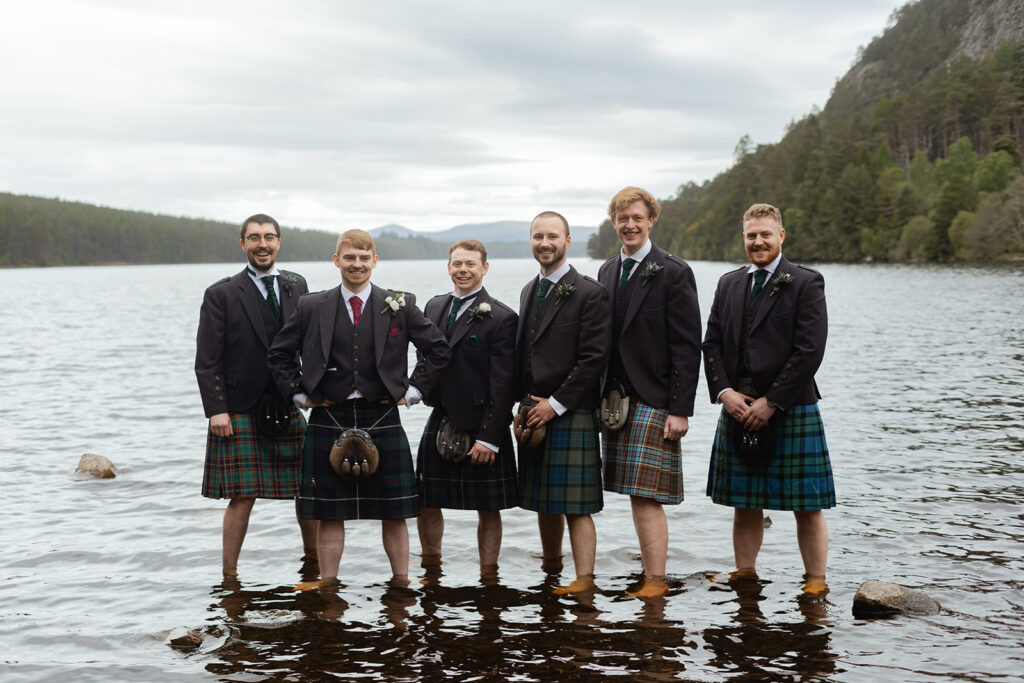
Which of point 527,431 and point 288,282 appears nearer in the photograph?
point 527,431

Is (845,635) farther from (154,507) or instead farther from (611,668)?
(154,507)

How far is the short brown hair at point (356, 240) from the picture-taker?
246 inches

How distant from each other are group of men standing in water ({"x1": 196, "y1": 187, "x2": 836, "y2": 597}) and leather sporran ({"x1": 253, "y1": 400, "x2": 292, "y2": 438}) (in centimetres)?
1

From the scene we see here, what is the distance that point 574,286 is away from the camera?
6.23 meters

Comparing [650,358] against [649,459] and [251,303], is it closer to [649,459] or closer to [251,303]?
[649,459]

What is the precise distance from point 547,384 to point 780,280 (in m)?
1.85

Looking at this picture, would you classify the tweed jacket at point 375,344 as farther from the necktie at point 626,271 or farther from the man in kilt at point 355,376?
the necktie at point 626,271

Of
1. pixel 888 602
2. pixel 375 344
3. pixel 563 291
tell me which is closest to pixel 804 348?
pixel 563 291

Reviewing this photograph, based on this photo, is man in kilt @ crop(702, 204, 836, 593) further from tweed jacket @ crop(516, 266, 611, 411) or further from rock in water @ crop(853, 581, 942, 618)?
tweed jacket @ crop(516, 266, 611, 411)

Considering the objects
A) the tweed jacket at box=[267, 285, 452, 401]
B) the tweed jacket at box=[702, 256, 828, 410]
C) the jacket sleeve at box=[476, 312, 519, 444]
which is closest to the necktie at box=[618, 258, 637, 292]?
the tweed jacket at box=[702, 256, 828, 410]

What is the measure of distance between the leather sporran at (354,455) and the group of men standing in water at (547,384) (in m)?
0.02

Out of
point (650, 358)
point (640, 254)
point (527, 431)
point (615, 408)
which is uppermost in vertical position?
point (640, 254)

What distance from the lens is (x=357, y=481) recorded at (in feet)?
21.0

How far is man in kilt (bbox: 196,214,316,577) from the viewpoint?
6684 mm
